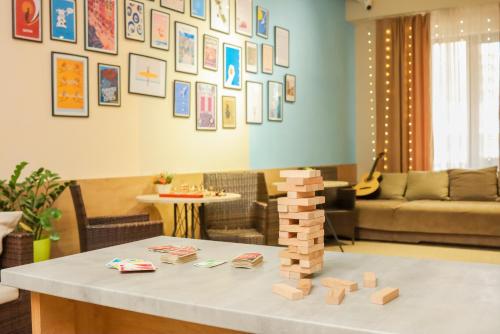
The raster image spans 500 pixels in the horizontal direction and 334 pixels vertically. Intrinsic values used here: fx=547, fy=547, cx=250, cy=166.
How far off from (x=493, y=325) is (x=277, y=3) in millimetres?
5934

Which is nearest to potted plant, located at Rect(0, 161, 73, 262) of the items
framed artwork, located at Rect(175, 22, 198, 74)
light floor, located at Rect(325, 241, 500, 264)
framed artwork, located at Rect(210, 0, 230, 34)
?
framed artwork, located at Rect(175, 22, 198, 74)

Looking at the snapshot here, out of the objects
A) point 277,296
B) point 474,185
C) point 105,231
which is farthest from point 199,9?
point 277,296

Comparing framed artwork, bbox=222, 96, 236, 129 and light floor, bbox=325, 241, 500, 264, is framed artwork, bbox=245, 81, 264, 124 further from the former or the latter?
light floor, bbox=325, 241, 500, 264

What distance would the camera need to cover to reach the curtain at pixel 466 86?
289 inches

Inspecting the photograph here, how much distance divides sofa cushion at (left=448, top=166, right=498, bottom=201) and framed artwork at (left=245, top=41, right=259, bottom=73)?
2972 millimetres

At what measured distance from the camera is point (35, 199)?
3656 millimetres

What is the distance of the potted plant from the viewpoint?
358cm

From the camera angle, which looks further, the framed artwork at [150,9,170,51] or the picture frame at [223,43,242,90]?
the picture frame at [223,43,242,90]

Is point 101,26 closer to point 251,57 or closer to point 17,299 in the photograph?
point 251,57

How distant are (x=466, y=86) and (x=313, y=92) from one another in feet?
6.90

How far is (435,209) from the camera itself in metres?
6.36

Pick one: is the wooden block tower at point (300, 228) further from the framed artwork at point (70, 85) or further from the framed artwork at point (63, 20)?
the framed artwork at point (63, 20)

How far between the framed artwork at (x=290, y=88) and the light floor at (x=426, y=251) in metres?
1.93

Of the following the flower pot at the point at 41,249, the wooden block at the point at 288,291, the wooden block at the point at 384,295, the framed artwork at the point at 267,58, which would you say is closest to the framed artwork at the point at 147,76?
the flower pot at the point at 41,249
